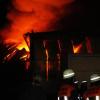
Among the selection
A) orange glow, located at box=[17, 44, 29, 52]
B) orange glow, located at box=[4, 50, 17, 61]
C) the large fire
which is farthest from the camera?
the large fire

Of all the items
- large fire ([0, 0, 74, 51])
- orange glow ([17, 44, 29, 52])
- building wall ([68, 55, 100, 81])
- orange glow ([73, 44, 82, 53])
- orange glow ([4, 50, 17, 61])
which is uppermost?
large fire ([0, 0, 74, 51])

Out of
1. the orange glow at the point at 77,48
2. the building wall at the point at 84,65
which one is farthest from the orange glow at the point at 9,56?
the building wall at the point at 84,65

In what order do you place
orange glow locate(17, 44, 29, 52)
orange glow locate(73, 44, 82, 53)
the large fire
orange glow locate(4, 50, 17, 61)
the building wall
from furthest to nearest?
the large fire, orange glow locate(4, 50, 17, 61), orange glow locate(17, 44, 29, 52), orange glow locate(73, 44, 82, 53), the building wall

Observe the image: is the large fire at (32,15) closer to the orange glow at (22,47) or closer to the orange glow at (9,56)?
the orange glow at (9,56)

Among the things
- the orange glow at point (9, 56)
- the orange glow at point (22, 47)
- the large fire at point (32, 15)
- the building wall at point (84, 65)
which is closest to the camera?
the building wall at point (84, 65)

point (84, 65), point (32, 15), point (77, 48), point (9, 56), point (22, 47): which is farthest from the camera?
point (32, 15)

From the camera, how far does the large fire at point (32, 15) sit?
17.4 metres

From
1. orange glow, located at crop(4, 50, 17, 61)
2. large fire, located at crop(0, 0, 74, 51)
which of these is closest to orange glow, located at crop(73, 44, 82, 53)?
orange glow, located at crop(4, 50, 17, 61)

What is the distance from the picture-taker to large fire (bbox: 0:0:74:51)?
17.4 metres

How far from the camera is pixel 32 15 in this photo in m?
18.3

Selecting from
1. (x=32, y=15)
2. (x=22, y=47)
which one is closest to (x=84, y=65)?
(x=22, y=47)

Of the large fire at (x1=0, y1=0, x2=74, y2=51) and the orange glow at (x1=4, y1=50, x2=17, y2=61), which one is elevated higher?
the large fire at (x1=0, y1=0, x2=74, y2=51)

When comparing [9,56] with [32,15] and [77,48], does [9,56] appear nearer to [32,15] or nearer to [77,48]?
[77,48]

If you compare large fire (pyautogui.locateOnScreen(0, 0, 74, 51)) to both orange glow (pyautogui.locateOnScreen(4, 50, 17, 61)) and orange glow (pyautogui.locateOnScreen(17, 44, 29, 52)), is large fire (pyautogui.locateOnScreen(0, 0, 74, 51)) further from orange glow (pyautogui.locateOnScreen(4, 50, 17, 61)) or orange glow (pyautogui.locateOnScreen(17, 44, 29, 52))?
orange glow (pyautogui.locateOnScreen(17, 44, 29, 52))
